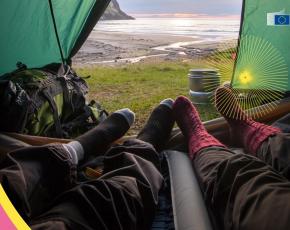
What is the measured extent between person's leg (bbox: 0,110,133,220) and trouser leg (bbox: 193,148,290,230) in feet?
1.06

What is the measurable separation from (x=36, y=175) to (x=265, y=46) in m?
1.15

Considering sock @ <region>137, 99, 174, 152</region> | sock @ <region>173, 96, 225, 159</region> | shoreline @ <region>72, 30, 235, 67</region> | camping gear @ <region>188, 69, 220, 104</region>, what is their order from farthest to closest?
shoreline @ <region>72, 30, 235, 67</region> → camping gear @ <region>188, 69, 220, 104</region> → sock @ <region>137, 99, 174, 152</region> → sock @ <region>173, 96, 225, 159</region>

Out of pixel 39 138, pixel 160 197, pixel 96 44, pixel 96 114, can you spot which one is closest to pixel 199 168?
pixel 160 197

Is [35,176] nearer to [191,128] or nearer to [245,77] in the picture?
[191,128]

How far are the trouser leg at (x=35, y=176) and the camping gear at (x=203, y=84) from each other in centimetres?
121

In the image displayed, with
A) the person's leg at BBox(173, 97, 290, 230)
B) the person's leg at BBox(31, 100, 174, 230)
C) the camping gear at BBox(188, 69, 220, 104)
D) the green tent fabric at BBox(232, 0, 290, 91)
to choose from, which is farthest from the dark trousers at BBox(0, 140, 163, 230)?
the camping gear at BBox(188, 69, 220, 104)

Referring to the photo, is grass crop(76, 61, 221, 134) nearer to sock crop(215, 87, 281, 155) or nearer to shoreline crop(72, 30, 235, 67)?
shoreline crop(72, 30, 235, 67)

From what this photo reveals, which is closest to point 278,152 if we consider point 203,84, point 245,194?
point 245,194

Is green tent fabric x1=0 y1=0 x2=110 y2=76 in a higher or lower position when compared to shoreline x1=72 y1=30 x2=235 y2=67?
higher

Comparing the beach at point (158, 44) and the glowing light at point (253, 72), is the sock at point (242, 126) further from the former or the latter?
the beach at point (158, 44)

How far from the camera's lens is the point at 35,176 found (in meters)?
0.85

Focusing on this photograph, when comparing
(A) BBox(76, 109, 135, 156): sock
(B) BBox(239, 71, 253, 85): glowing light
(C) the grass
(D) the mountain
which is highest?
(D) the mountain

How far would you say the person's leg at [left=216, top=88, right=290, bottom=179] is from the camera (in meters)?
0.99

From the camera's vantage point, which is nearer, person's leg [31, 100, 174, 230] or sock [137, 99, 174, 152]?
person's leg [31, 100, 174, 230]
